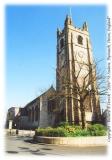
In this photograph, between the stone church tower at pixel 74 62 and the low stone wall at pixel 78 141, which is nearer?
the low stone wall at pixel 78 141

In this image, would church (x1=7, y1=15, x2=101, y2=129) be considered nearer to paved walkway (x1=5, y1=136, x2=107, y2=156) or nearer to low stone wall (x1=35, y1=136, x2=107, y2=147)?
low stone wall (x1=35, y1=136, x2=107, y2=147)

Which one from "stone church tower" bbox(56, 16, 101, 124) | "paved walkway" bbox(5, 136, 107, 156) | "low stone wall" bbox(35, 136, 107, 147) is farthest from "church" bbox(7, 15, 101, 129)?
"paved walkway" bbox(5, 136, 107, 156)

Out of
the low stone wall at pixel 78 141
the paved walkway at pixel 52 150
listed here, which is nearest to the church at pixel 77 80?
the low stone wall at pixel 78 141

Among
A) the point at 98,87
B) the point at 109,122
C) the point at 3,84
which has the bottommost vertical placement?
the point at 109,122

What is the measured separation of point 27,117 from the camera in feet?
190

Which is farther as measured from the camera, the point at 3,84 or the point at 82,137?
the point at 82,137

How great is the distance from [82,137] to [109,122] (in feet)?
29.0

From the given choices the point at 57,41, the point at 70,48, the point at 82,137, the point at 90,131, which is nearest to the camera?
the point at 82,137

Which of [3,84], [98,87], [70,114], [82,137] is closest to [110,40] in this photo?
[3,84]

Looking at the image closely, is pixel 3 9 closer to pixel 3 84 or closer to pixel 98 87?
→ pixel 3 84

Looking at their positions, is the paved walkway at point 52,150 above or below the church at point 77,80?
below

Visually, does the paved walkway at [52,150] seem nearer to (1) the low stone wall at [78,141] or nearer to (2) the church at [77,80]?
(1) the low stone wall at [78,141]

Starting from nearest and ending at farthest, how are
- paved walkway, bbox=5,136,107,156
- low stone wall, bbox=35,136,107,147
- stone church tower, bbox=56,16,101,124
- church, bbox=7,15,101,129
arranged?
paved walkway, bbox=5,136,107,156 < low stone wall, bbox=35,136,107,147 < stone church tower, bbox=56,16,101,124 < church, bbox=7,15,101,129

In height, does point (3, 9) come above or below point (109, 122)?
above
